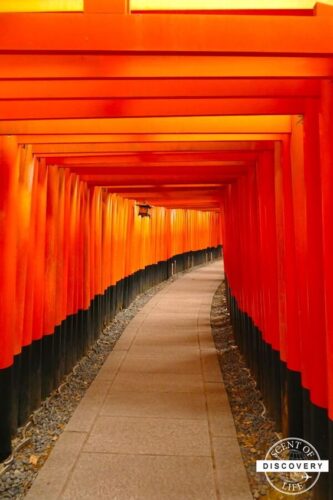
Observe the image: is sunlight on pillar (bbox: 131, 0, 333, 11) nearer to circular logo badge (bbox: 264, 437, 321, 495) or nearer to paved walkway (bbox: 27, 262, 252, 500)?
circular logo badge (bbox: 264, 437, 321, 495)

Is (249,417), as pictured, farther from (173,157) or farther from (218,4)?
(218,4)

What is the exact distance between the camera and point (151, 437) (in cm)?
414

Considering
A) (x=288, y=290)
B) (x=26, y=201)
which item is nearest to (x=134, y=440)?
(x=288, y=290)

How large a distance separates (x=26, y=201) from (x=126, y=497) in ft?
8.77

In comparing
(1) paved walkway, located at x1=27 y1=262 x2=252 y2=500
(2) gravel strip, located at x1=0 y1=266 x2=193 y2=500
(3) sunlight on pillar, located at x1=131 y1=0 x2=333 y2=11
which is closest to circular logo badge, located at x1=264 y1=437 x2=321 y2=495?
(1) paved walkway, located at x1=27 y1=262 x2=252 y2=500

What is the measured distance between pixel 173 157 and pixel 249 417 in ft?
9.83

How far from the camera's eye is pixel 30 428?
4.34 metres

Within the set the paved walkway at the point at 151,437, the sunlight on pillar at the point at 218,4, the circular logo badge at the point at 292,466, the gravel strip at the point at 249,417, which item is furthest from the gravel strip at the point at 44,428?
the sunlight on pillar at the point at 218,4

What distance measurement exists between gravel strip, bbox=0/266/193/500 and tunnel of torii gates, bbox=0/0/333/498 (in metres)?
0.15

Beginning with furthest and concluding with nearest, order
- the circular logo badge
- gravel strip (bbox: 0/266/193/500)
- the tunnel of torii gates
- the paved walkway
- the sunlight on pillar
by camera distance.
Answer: gravel strip (bbox: 0/266/193/500)
the paved walkway
the circular logo badge
the sunlight on pillar
the tunnel of torii gates

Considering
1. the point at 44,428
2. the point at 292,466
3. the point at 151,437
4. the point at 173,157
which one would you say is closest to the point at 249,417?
the point at 151,437

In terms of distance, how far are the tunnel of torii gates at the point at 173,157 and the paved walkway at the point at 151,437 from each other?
0.56 metres

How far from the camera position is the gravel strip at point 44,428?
3402 mm

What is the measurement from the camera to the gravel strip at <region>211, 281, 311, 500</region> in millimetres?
3375
